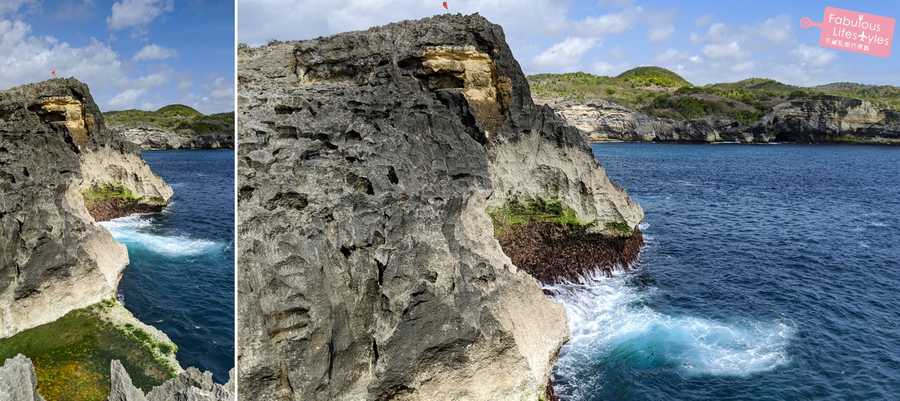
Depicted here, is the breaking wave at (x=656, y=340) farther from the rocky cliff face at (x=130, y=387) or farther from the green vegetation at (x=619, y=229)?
the rocky cliff face at (x=130, y=387)

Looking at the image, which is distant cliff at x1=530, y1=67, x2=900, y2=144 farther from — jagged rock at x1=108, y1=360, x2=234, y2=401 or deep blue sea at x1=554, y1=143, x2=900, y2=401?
jagged rock at x1=108, y1=360, x2=234, y2=401

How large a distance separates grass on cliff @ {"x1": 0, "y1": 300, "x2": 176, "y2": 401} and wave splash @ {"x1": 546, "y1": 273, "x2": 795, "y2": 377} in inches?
488

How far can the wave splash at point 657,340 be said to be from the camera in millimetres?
17672

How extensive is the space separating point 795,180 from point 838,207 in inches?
629

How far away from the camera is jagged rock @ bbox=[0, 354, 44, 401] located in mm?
8523

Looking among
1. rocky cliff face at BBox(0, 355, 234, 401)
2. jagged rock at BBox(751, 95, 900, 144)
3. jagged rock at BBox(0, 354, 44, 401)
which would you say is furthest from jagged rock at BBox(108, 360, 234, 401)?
jagged rock at BBox(751, 95, 900, 144)

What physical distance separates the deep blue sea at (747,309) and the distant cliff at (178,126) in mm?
11759

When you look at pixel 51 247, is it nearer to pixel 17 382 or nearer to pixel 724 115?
pixel 17 382

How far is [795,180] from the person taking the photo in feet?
187

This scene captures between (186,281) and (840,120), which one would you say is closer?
(186,281)

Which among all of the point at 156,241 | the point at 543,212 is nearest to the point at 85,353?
the point at 156,241

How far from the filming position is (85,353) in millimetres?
15562

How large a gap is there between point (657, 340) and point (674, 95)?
4873 inches

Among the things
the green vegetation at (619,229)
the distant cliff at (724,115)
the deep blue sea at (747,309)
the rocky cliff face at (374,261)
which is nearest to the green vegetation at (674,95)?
the distant cliff at (724,115)
